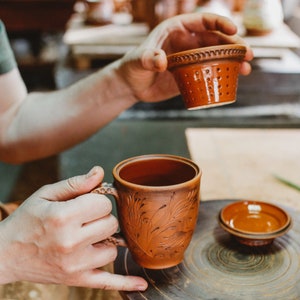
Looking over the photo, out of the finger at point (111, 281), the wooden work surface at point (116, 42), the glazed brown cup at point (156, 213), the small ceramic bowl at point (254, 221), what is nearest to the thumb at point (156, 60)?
the glazed brown cup at point (156, 213)

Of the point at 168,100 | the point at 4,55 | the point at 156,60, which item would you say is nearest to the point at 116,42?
the point at 168,100

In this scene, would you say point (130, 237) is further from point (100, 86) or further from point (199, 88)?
point (100, 86)

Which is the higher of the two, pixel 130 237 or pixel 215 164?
pixel 130 237

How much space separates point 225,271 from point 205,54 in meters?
0.47

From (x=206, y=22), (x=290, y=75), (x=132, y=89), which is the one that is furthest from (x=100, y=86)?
(x=290, y=75)

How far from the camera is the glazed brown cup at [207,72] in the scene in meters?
0.98

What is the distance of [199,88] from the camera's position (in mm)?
1056

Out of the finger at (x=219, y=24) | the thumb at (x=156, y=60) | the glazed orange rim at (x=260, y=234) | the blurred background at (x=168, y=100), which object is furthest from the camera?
the blurred background at (x=168, y=100)

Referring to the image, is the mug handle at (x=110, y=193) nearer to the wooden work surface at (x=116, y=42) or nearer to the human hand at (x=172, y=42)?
the human hand at (x=172, y=42)

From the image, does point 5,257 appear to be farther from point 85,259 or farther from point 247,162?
point 247,162

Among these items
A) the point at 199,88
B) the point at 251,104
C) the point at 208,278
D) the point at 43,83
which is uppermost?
the point at 199,88

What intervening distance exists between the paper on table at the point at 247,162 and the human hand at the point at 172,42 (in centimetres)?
32

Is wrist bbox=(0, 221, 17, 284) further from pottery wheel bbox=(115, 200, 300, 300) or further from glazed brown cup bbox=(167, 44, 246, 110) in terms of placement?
glazed brown cup bbox=(167, 44, 246, 110)

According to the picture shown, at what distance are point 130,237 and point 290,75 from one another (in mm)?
2310
